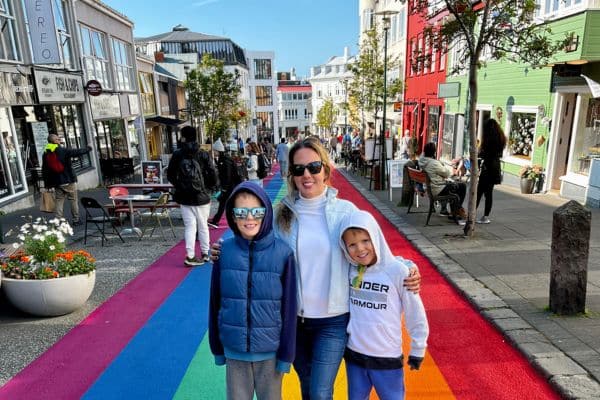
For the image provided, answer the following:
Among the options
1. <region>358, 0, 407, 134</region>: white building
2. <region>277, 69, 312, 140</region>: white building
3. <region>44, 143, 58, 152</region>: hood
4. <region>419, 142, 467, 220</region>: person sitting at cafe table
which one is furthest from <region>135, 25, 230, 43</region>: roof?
<region>419, 142, 467, 220</region>: person sitting at cafe table

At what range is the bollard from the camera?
3.81 metres

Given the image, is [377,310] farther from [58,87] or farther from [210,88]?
[210,88]

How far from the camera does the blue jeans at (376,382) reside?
2.24 metres

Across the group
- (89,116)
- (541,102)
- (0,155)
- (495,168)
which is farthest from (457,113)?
(0,155)

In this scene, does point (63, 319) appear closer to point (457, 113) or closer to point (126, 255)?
point (126, 255)

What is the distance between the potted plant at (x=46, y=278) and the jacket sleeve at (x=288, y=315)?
3254mm

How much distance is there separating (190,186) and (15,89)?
868 cm

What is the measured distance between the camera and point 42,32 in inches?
459

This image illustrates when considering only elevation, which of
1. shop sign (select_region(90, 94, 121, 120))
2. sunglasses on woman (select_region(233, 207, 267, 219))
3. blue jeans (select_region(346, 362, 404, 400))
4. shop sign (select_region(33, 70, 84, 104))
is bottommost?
blue jeans (select_region(346, 362, 404, 400))

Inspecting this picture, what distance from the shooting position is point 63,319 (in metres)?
4.56

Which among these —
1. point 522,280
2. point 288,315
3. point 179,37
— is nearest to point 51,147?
point 288,315

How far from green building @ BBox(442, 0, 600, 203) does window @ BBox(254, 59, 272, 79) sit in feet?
192

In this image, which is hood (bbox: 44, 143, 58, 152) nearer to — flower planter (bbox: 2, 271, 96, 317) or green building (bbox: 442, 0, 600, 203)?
flower planter (bbox: 2, 271, 96, 317)

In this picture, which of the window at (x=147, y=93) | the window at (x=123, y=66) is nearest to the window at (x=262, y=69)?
the window at (x=147, y=93)
